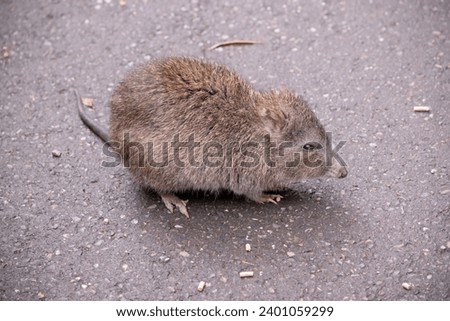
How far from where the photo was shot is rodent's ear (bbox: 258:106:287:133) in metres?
5.45

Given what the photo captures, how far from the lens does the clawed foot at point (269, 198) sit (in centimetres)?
583

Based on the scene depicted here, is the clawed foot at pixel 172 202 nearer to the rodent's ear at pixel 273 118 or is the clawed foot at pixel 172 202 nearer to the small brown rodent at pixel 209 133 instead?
the small brown rodent at pixel 209 133

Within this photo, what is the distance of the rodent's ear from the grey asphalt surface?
726mm

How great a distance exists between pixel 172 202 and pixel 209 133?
0.74m

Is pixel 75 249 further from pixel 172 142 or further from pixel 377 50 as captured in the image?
pixel 377 50

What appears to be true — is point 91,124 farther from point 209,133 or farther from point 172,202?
point 209,133

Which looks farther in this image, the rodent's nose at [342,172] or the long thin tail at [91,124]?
the long thin tail at [91,124]

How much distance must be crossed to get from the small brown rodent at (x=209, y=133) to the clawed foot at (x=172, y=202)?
0.8 inches

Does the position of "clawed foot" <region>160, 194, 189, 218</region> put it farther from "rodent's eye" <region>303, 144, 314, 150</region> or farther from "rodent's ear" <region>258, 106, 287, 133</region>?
"rodent's eye" <region>303, 144, 314, 150</region>

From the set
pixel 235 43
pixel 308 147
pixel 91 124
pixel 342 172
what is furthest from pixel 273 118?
pixel 235 43

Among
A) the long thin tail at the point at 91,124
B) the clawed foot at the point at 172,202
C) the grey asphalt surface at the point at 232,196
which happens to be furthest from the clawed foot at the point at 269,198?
the long thin tail at the point at 91,124

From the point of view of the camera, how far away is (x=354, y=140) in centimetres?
636

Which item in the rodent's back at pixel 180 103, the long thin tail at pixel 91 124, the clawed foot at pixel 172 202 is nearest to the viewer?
the rodent's back at pixel 180 103

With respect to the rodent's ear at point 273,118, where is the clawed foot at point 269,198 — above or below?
below
